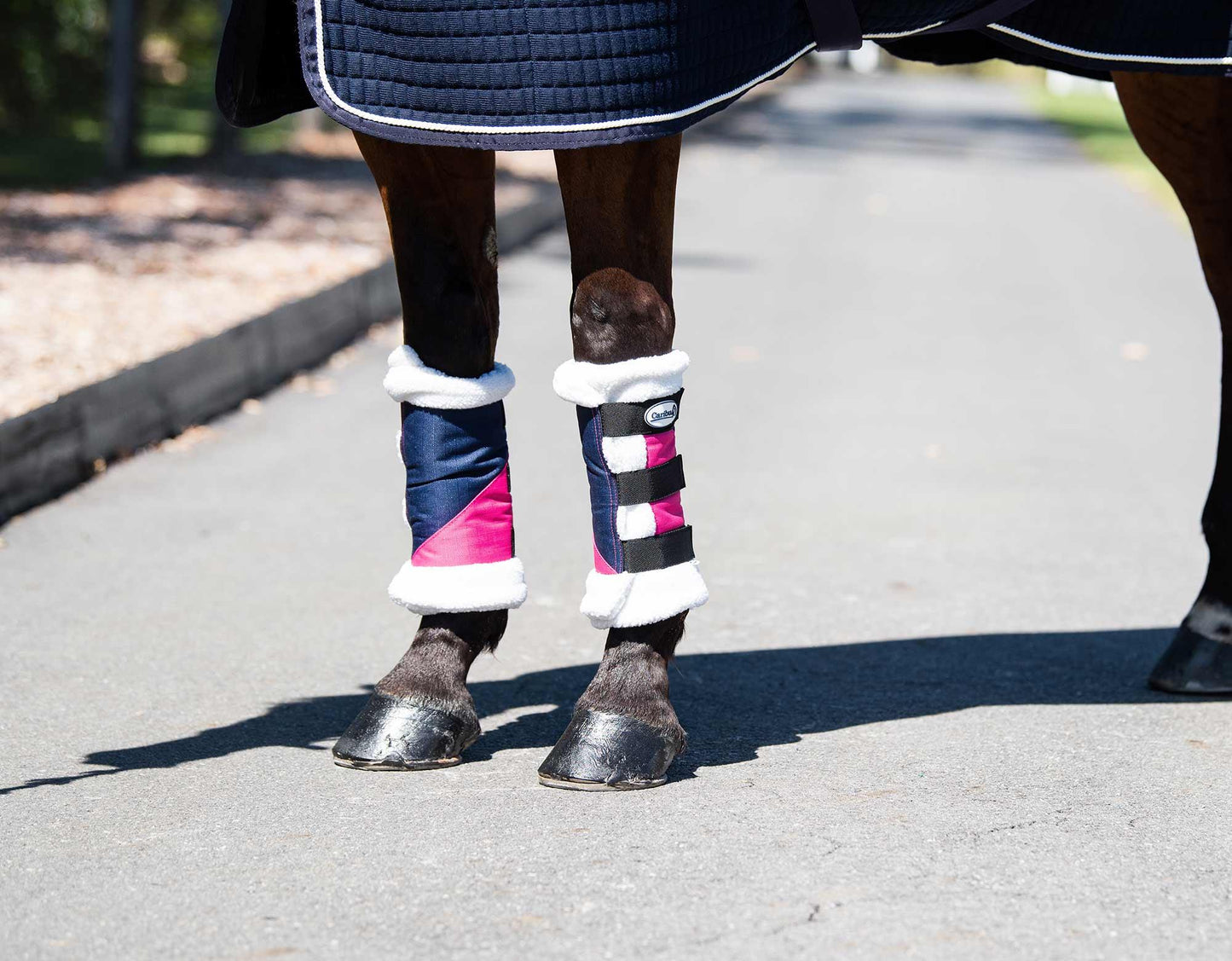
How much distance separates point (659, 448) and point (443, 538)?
0.38m

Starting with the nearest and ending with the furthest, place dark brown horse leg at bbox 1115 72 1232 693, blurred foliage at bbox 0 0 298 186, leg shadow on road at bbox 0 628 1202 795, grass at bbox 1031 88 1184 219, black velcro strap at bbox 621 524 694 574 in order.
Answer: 1. black velcro strap at bbox 621 524 694 574
2. leg shadow on road at bbox 0 628 1202 795
3. dark brown horse leg at bbox 1115 72 1232 693
4. blurred foliage at bbox 0 0 298 186
5. grass at bbox 1031 88 1184 219

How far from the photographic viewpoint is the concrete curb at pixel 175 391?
199 inches

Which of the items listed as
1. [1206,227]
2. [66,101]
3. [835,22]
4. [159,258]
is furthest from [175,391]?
[66,101]

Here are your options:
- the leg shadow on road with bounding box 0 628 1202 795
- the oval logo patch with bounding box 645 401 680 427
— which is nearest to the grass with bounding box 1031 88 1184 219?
the leg shadow on road with bounding box 0 628 1202 795

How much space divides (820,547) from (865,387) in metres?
2.58

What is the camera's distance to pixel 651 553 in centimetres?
274

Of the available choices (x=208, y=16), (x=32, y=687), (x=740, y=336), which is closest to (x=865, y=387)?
A: (x=740, y=336)

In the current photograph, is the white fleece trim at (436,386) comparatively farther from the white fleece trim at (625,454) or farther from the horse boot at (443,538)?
the white fleece trim at (625,454)

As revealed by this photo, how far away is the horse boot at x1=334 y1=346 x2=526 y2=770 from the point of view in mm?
2826

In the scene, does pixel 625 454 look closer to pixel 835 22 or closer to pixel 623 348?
pixel 623 348

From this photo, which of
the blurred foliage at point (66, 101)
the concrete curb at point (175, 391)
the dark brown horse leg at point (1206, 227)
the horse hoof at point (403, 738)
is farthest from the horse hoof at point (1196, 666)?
the blurred foliage at point (66, 101)

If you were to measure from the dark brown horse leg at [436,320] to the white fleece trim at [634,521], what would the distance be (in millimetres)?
327

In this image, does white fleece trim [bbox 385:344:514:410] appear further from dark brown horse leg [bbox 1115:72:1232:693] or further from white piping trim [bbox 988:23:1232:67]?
dark brown horse leg [bbox 1115:72:1232:693]

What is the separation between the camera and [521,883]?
2.39 m
